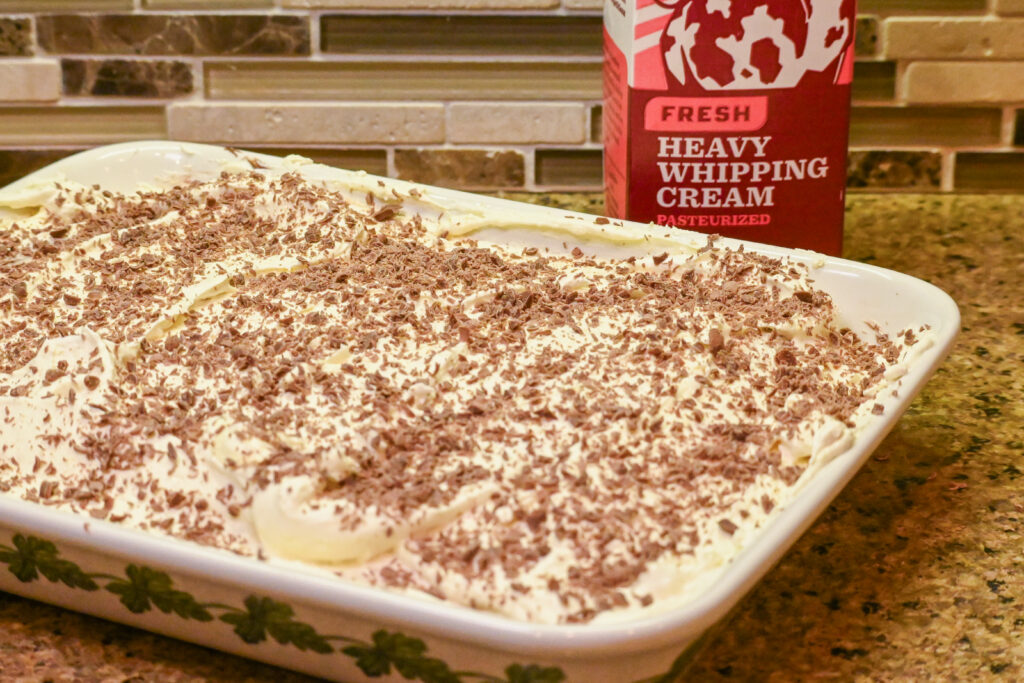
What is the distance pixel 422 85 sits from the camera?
62.5 inches

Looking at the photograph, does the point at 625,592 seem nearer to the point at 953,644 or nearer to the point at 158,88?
the point at 953,644

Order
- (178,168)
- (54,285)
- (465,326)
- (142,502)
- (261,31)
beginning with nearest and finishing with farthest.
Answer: (142,502)
(465,326)
(54,285)
(178,168)
(261,31)

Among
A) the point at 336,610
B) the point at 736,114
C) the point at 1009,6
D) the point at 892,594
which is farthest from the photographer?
the point at 1009,6

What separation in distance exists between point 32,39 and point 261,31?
296 mm

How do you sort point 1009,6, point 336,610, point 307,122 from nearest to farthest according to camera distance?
1. point 336,610
2. point 1009,6
3. point 307,122

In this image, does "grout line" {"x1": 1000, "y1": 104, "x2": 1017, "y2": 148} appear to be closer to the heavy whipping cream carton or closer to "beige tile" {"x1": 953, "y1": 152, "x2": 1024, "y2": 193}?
"beige tile" {"x1": 953, "y1": 152, "x2": 1024, "y2": 193}

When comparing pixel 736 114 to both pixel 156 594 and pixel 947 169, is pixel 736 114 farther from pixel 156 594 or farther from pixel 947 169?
pixel 156 594

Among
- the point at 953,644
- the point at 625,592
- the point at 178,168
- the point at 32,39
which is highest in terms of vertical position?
the point at 32,39

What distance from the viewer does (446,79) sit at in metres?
1.58

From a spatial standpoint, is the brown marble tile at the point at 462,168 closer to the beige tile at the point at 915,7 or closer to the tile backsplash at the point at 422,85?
the tile backsplash at the point at 422,85

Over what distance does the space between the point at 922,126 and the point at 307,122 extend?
80cm

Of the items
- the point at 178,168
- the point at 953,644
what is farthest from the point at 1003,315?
the point at 178,168

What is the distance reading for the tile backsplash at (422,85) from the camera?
1532 millimetres

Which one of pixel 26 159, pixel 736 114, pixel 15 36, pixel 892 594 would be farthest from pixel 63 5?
pixel 892 594
